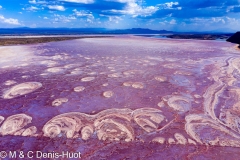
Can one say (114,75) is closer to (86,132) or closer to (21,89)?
(21,89)

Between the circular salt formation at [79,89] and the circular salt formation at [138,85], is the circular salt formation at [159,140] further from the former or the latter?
the circular salt formation at [79,89]

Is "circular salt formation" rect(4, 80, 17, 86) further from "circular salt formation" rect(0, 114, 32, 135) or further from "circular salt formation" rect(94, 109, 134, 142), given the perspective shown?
"circular salt formation" rect(94, 109, 134, 142)

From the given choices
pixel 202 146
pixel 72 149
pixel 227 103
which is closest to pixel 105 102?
pixel 72 149

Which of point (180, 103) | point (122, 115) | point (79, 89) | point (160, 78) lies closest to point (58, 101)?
point (79, 89)

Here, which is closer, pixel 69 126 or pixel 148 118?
pixel 69 126

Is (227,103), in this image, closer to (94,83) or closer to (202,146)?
(202,146)

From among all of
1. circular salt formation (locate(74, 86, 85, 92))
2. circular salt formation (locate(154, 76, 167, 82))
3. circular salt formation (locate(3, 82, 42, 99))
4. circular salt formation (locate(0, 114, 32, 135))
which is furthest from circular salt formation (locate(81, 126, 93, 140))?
circular salt formation (locate(154, 76, 167, 82))

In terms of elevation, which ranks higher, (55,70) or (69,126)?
(55,70)
